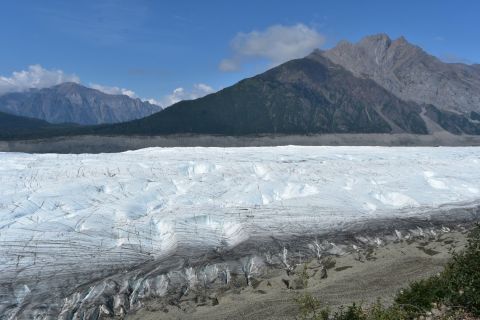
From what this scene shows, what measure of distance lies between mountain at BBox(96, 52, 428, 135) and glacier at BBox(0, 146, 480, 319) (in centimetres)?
10536

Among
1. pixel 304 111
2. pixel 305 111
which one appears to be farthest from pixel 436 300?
pixel 305 111

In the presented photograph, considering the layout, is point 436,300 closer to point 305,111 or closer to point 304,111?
point 304,111

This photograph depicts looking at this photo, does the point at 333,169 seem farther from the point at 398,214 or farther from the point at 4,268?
the point at 4,268

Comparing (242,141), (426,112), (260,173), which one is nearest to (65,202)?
(260,173)

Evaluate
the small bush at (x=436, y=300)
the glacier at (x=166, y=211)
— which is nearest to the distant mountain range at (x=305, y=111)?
the glacier at (x=166, y=211)

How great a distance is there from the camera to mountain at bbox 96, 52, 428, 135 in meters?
142

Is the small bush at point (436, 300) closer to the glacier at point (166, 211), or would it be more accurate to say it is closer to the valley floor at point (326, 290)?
the valley floor at point (326, 290)

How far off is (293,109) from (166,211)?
15230cm

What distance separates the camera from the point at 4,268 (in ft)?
45.9

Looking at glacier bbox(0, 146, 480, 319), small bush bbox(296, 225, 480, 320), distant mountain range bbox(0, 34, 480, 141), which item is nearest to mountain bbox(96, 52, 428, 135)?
distant mountain range bbox(0, 34, 480, 141)

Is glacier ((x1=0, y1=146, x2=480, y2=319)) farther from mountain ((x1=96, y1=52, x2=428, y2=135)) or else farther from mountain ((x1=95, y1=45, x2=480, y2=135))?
mountain ((x1=95, y1=45, x2=480, y2=135))

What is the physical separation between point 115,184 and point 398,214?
12227 millimetres

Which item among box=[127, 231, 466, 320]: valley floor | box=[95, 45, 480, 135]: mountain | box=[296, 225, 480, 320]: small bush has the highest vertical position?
box=[95, 45, 480, 135]: mountain

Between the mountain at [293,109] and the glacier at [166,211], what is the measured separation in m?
105
